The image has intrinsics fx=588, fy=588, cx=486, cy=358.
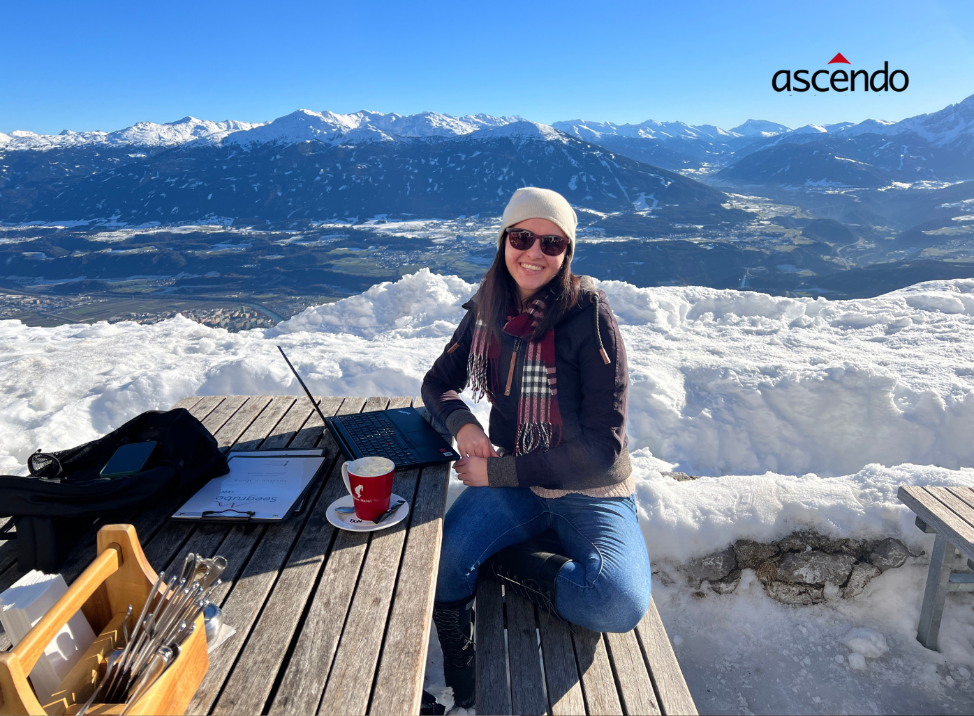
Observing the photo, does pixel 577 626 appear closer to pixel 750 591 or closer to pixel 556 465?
pixel 556 465

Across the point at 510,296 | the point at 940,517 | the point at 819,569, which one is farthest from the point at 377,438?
the point at 940,517

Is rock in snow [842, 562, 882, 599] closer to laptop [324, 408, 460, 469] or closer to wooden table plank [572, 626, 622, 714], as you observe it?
wooden table plank [572, 626, 622, 714]

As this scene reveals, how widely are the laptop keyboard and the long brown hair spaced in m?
0.63

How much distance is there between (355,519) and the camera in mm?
1906

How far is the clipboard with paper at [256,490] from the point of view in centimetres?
191

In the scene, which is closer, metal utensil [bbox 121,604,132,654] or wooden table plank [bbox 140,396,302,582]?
metal utensil [bbox 121,604,132,654]

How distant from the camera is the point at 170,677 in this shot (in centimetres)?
111

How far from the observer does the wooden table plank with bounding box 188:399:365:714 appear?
Answer: 1.27 meters

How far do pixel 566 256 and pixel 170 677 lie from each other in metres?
2.05

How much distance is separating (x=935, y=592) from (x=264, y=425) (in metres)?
3.31

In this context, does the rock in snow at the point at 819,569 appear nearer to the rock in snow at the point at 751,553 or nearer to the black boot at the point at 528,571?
the rock in snow at the point at 751,553

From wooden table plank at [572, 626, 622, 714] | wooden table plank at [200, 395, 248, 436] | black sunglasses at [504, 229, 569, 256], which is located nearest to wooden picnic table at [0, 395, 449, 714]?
wooden table plank at [572, 626, 622, 714]

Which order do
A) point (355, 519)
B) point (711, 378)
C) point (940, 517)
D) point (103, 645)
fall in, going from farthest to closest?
point (711, 378), point (940, 517), point (355, 519), point (103, 645)

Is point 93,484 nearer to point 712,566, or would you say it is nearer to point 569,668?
point 569,668
